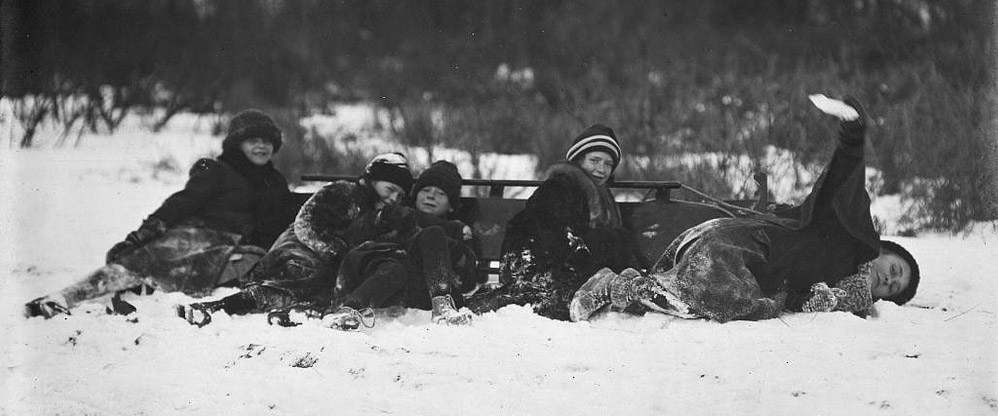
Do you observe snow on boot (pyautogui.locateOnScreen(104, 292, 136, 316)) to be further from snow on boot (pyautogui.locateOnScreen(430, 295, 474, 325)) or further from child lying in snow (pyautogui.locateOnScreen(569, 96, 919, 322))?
child lying in snow (pyautogui.locateOnScreen(569, 96, 919, 322))

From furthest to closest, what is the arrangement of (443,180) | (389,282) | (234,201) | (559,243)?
(234,201) < (443,180) < (559,243) < (389,282)

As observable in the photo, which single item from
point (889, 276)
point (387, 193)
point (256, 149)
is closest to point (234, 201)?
point (256, 149)

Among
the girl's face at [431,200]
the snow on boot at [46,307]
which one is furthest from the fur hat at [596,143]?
the snow on boot at [46,307]

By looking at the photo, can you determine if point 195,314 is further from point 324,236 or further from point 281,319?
point 324,236

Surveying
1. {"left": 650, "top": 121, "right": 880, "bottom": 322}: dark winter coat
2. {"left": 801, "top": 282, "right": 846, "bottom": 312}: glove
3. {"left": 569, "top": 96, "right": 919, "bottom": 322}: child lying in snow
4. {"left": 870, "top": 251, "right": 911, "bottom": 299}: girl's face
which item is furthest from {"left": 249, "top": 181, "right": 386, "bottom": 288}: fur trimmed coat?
{"left": 870, "top": 251, "right": 911, "bottom": 299}: girl's face

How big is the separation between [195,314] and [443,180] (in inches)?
51.6

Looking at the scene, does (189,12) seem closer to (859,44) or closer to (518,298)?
(859,44)

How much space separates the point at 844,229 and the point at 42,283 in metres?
3.88

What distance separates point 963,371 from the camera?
12.0ft

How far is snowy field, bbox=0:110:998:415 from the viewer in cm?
342

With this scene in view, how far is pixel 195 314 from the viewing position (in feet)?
14.2

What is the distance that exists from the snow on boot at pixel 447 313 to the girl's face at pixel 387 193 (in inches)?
27.4

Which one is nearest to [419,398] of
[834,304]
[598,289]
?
[598,289]

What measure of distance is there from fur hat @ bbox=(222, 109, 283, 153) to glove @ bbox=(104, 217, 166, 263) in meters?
0.57
